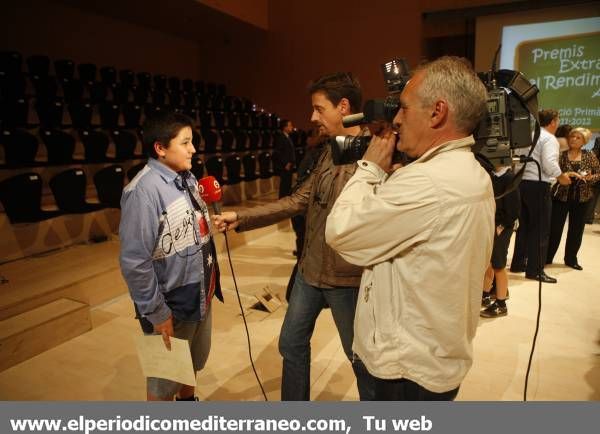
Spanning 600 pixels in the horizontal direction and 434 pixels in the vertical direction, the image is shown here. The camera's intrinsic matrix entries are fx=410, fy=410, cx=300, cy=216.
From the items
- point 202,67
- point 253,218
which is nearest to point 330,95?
point 253,218

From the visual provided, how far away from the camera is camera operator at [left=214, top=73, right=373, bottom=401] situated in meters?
1.40

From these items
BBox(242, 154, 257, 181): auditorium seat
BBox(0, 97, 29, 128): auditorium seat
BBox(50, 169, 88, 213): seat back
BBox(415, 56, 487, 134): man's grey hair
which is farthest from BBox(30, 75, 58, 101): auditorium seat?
BBox(415, 56, 487, 134): man's grey hair

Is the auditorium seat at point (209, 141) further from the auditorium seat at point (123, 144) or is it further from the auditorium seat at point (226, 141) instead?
the auditorium seat at point (123, 144)

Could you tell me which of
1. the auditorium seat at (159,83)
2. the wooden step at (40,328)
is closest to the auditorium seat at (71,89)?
the auditorium seat at (159,83)

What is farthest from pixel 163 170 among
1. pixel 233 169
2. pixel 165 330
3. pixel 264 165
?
pixel 264 165

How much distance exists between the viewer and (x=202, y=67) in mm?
9852

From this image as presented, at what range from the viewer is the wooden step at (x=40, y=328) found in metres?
2.21

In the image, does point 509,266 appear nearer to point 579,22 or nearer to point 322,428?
point 322,428

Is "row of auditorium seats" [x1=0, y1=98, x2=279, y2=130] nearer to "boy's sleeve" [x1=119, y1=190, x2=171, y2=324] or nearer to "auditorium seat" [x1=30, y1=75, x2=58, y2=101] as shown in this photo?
"auditorium seat" [x1=30, y1=75, x2=58, y2=101]

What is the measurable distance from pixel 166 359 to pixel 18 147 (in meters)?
3.07

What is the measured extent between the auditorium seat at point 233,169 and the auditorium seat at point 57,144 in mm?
1926

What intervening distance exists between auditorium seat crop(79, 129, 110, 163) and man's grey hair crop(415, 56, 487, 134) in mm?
4076

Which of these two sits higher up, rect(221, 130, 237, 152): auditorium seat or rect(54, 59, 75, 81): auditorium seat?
rect(54, 59, 75, 81): auditorium seat

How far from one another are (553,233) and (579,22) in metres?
4.26
